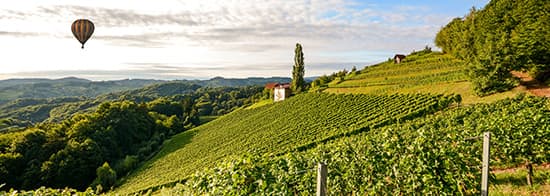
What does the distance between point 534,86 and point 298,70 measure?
49.4m

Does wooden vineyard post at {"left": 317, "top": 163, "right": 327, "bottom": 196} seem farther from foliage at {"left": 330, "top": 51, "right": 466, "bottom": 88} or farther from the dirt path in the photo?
foliage at {"left": 330, "top": 51, "right": 466, "bottom": 88}

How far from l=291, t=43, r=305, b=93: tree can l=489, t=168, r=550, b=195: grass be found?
203 ft

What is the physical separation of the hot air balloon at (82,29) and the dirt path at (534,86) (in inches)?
1105

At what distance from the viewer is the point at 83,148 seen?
172 ft

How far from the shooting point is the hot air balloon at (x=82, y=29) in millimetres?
19500

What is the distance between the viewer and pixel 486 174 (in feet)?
18.8

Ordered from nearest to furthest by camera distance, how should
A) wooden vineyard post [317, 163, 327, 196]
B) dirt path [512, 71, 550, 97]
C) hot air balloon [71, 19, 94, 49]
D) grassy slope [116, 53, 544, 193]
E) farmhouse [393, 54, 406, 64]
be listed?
wooden vineyard post [317, 163, 327, 196] < hot air balloon [71, 19, 94, 49] < dirt path [512, 71, 550, 97] < grassy slope [116, 53, 544, 193] < farmhouse [393, 54, 406, 64]

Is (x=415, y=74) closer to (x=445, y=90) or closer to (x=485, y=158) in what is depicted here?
(x=445, y=90)

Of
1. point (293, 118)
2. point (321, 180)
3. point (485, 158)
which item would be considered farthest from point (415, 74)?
point (321, 180)

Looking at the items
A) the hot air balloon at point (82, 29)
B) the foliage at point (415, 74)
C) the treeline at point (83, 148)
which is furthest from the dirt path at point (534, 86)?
the treeline at point (83, 148)

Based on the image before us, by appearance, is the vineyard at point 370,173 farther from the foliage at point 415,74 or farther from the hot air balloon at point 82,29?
the foliage at point 415,74

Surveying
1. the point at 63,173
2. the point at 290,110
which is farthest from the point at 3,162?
the point at 290,110

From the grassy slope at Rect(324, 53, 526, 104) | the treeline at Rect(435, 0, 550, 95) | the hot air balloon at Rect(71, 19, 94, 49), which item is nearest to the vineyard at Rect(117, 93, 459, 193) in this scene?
the grassy slope at Rect(324, 53, 526, 104)

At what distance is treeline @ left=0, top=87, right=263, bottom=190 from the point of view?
154 ft
